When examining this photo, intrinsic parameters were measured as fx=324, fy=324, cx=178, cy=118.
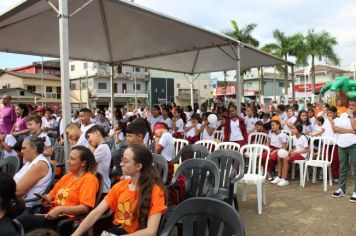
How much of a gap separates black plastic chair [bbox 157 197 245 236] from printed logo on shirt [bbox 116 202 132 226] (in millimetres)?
330

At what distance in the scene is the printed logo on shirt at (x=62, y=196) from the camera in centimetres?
301

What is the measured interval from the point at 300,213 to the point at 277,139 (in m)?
2.56

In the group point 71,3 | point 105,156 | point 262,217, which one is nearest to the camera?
point 105,156

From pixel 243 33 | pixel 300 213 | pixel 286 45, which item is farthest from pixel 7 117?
pixel 286 45

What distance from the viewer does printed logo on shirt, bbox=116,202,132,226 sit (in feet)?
8.18

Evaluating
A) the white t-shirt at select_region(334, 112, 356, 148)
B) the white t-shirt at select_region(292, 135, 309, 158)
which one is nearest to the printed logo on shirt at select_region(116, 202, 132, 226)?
the white t-shirt at select_region(334, 112, 356, 148)

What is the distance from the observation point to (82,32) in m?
7.89

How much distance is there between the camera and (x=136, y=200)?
246cm

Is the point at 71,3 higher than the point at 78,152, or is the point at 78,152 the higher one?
the point at 71,3

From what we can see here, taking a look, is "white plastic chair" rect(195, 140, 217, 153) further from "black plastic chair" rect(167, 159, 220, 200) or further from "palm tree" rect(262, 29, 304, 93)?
"palm tree" rect(262, 29, 304, 93)

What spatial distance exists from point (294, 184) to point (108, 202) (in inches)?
193

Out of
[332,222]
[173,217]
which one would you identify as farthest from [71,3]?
[332,222]

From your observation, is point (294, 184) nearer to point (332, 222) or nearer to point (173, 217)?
point (332, 222)

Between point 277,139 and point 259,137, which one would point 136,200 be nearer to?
point 277,139
